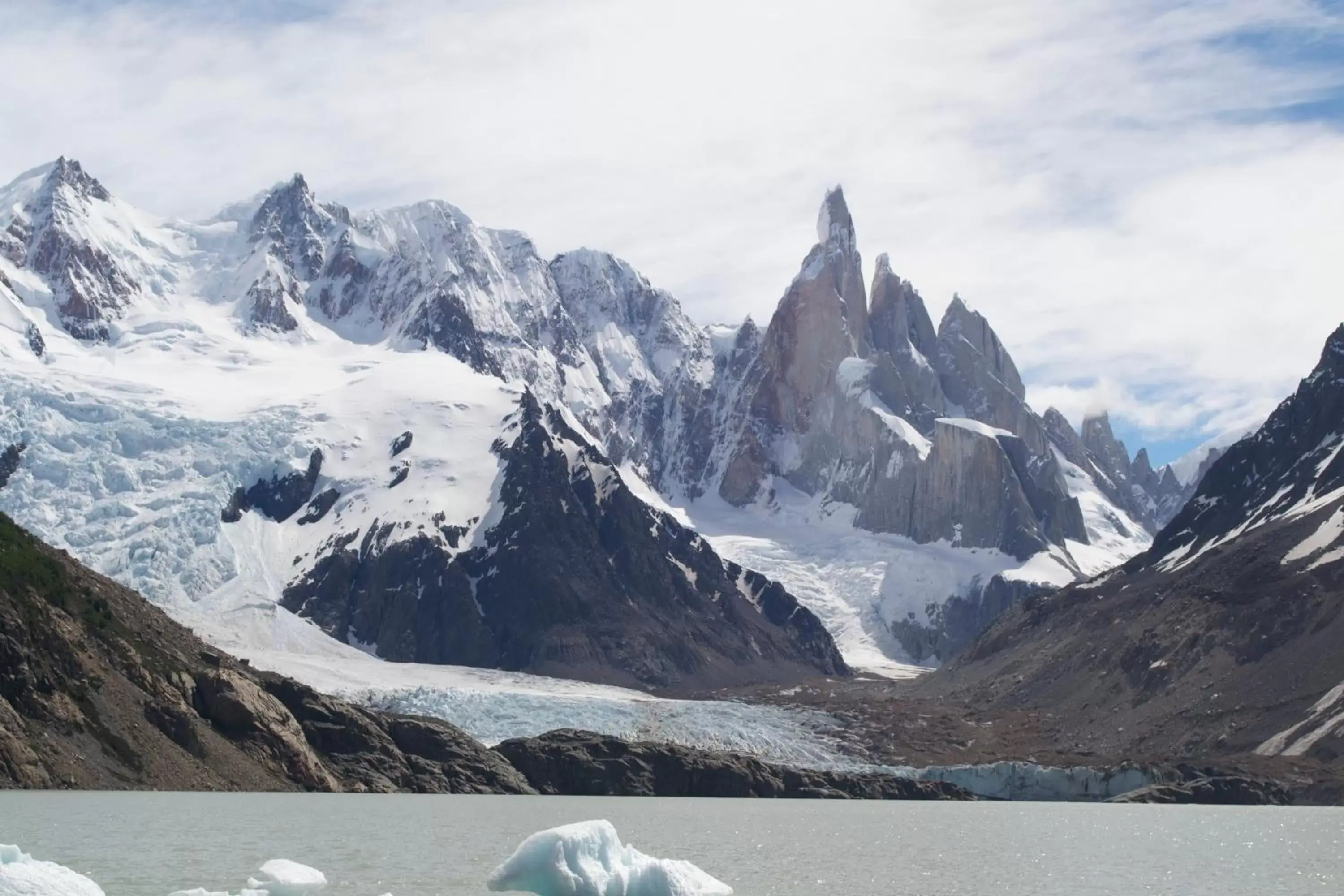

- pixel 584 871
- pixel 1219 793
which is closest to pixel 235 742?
pixel 584 871

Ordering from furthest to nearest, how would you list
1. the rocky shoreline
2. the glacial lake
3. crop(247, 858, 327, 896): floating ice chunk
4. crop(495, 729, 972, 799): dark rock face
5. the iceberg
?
1. crop(495, 729, 972, 799): dark rock face
2. the rocky shoreline
3. the glacial lake
4. crop(247, 858, 327, 896): floating ice chunk
5. the iceberg

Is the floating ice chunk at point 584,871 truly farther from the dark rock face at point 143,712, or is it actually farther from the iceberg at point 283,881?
the dark rock face at point 143,712

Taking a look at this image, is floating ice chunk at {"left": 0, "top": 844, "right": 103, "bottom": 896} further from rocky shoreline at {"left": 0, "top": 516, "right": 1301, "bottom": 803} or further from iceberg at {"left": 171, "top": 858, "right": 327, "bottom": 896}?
rocky shoreline at {"left": 0, "top": 516, "right": 1301, "bottom": 803}

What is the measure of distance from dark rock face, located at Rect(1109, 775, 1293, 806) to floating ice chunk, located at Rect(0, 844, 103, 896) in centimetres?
14140

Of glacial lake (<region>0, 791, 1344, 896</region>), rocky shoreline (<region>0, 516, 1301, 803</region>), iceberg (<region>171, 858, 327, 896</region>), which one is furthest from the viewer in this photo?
rocky shoreline (<region>0, 516, 1301, 803</region>)

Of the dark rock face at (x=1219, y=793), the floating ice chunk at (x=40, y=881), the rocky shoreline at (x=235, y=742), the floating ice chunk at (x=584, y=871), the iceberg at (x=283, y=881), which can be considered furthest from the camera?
the dark rock face at (x=1219, y=793)

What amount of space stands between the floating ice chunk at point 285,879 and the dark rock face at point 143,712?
54397 mm

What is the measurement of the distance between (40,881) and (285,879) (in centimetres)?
1005

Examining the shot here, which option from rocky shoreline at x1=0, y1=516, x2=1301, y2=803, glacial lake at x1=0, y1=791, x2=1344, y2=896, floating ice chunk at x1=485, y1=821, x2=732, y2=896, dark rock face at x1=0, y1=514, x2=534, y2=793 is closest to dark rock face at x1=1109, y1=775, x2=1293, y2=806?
rocky shoreline at x1=0, y1=516, x2=1301, y2=803

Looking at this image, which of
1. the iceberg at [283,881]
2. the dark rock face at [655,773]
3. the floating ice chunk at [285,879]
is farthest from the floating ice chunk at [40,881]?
the dark rock face at [655,773]

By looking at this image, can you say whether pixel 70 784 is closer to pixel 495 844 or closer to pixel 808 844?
pixel 495 844

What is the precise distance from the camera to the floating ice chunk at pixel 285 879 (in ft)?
208

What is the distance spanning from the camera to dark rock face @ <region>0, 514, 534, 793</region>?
396 feet

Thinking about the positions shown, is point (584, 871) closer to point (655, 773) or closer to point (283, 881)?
point (283, 881)
